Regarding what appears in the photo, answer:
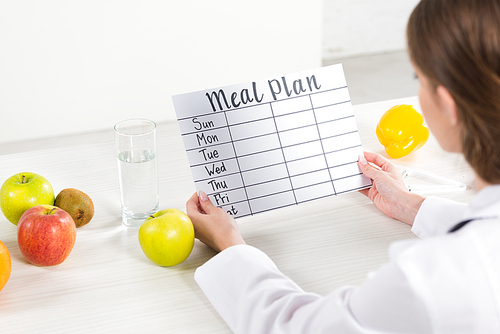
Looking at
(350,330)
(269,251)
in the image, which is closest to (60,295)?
(269,251)

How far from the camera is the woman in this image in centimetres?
56

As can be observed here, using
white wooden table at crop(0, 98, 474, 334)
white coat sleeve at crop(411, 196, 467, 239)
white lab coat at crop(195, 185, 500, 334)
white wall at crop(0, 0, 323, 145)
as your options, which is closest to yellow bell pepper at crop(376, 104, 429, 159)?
white wooden table at crop(0, 98, 474, 334)

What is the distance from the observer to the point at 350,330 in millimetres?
604

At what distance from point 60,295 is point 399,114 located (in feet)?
2.99

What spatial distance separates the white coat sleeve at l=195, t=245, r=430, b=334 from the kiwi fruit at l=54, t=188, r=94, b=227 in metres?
0.30

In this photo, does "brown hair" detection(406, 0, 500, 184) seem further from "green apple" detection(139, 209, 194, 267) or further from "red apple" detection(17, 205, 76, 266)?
"red apple" detection(17, 205, 76, 266)

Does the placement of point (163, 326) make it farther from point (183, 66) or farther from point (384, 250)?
point (183, 66)

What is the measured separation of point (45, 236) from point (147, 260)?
7.2 inches

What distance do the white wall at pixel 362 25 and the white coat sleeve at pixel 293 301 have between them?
3.82 meters

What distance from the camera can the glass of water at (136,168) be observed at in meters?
0.98

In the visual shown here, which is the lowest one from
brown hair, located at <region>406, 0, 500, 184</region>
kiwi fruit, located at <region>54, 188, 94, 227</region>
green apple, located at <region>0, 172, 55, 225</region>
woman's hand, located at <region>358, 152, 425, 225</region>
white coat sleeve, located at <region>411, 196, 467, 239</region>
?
white coat sleeve, located at <region>411, 196, 467, 239</region>

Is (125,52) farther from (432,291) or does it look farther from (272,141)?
(432,291)

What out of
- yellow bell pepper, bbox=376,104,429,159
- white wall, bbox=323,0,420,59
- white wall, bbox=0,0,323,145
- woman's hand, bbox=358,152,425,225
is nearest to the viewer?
woman's hand, bbox=358,152,425,225

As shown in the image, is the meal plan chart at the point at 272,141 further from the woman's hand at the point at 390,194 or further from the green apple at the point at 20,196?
the green apple at the point at 20,196
